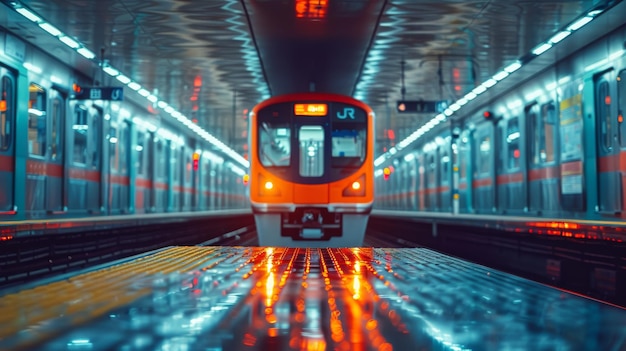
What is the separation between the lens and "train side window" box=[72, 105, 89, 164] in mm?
18641

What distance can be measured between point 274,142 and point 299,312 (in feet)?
38.0

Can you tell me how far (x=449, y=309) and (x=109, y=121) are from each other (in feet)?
67.7

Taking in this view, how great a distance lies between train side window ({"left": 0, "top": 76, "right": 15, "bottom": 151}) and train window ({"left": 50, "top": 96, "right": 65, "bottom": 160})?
7.59ft

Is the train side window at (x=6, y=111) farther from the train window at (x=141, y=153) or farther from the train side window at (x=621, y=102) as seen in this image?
the train side window at (x=621, y=102)

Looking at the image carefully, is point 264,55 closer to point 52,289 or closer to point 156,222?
point 156,222

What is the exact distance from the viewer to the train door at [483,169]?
2405 centimetres

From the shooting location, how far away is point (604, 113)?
582 inches

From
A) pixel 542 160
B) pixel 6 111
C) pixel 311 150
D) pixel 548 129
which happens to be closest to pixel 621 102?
pixel 548 129

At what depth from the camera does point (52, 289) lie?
2.58 m

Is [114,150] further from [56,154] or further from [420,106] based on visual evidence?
[420,106]

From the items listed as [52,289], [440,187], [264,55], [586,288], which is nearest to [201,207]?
[440,187]

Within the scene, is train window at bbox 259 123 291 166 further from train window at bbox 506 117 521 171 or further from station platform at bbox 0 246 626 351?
station platform at bbox 0 246 626 351

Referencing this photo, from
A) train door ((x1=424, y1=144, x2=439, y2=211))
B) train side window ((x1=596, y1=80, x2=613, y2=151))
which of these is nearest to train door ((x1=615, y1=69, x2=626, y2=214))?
train side window ((x1=596, y1=80, x2=613, y2=151))

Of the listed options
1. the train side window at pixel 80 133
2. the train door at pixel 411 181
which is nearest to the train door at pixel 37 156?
the train side window at pixel 80 133
